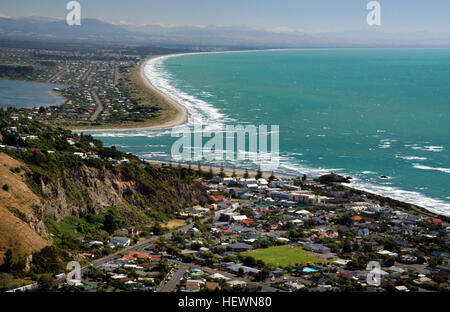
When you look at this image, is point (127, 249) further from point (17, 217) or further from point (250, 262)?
point (250, 262)

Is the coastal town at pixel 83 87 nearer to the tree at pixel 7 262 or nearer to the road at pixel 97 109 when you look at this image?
the road at pixel 97 109


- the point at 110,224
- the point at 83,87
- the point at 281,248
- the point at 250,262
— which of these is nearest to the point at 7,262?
the point at 110,224

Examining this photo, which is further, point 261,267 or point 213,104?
point 213,104

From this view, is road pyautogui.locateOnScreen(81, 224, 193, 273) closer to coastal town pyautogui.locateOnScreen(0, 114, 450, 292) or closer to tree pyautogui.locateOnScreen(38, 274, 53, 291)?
coastal town pyautogui.locateOnScreen(0, 114, 450, 292)

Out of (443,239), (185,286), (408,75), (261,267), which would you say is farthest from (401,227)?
(408,75)

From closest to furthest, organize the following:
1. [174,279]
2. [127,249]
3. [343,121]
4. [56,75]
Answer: [174,279] → [127,249] → [343,121] → [56,75]

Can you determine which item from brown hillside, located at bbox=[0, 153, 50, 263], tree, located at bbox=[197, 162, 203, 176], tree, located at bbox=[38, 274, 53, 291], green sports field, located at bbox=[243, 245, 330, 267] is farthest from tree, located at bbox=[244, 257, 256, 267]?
tree, located at bbox=[197, 162, 203, 176]
